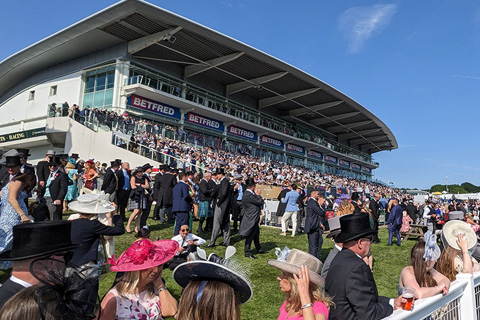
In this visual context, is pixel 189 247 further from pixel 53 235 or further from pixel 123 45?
pixel 123 45

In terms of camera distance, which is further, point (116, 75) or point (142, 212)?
point (116, 75)

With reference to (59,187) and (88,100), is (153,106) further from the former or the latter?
(59,187)

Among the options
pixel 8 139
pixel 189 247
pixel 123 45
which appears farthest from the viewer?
pixel 123 45

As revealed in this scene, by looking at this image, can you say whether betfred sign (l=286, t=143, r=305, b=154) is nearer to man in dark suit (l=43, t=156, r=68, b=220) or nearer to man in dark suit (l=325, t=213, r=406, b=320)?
man in dark suit (l=43, t=156, r=68, b=220)

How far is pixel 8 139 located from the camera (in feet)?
85.3

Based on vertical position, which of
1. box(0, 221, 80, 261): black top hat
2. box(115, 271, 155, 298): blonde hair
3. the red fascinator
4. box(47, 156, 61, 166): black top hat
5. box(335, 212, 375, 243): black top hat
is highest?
box(47, 156, 61, 166): black top hat

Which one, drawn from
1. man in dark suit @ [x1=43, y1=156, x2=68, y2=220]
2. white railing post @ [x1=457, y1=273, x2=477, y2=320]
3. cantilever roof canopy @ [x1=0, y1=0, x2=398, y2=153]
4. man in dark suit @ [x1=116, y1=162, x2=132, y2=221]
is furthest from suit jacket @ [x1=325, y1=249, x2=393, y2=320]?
cantilever roof canopy @ [x1=0, y1=0, x2=398, y2=153]

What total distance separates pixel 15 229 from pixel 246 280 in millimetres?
1347

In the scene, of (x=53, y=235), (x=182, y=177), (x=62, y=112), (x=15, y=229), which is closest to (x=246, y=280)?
(x=53, y=235)

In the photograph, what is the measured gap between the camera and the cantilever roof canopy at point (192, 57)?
25730 mm

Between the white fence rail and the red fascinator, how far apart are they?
1.85 meters

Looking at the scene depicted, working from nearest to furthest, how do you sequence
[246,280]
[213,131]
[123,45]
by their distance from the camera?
[246,280], [123,45], [213,131]

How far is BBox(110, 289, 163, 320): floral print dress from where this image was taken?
2.57 m

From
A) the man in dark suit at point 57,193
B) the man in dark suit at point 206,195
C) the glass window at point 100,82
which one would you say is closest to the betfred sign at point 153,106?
the glass window at point 100,82
